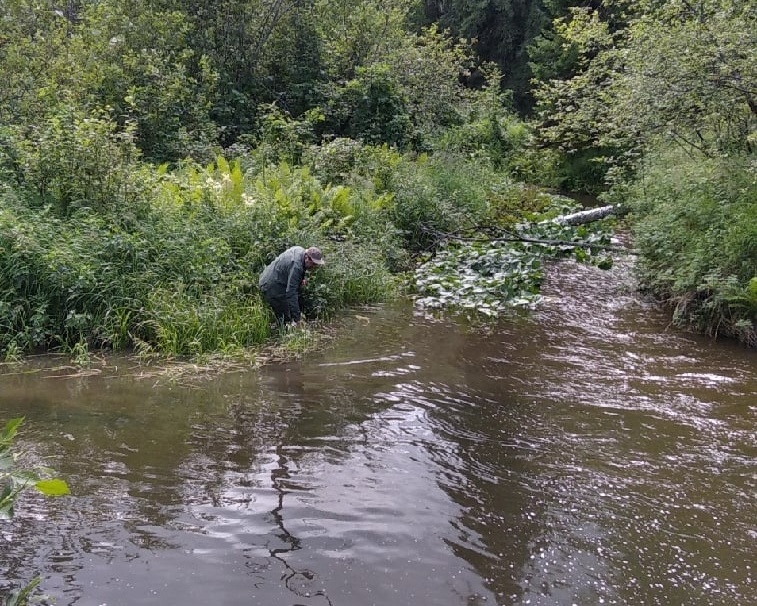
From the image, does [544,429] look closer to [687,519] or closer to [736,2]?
[687,519]

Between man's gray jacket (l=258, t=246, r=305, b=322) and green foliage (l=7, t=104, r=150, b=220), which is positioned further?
green foliage (l=7, t=104, r=150, b=220)

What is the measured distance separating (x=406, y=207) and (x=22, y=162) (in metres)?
Result: 6.79

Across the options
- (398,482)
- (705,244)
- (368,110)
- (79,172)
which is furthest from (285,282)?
(368,110)

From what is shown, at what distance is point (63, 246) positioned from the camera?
7.52 metres

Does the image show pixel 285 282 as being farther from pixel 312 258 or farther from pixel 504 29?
pixel 504 29

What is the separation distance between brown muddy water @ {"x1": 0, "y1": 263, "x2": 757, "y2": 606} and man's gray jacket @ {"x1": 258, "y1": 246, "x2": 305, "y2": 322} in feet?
2.58

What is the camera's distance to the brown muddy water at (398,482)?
3.66 m

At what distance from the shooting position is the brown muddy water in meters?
3.66

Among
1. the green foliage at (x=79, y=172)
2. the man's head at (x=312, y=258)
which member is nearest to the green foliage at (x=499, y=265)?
the man's head at (x=312, y=258)

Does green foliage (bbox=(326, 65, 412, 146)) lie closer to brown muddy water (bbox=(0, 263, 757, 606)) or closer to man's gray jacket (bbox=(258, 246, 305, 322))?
man's gray jacket (bbox=(258, 246, 305, 322))

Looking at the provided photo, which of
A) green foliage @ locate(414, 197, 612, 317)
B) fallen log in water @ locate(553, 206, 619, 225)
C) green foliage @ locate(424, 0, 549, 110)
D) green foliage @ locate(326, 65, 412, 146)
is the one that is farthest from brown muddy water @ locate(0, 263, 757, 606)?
green foliage @ locate(424, 0, 549, 110)

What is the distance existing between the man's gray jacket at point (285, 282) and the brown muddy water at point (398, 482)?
2.58 ft

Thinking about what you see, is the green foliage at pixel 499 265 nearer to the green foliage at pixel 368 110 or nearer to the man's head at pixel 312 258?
the man's head at pixel 312 258

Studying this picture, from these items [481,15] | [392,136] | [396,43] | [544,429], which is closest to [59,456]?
[544,429]
